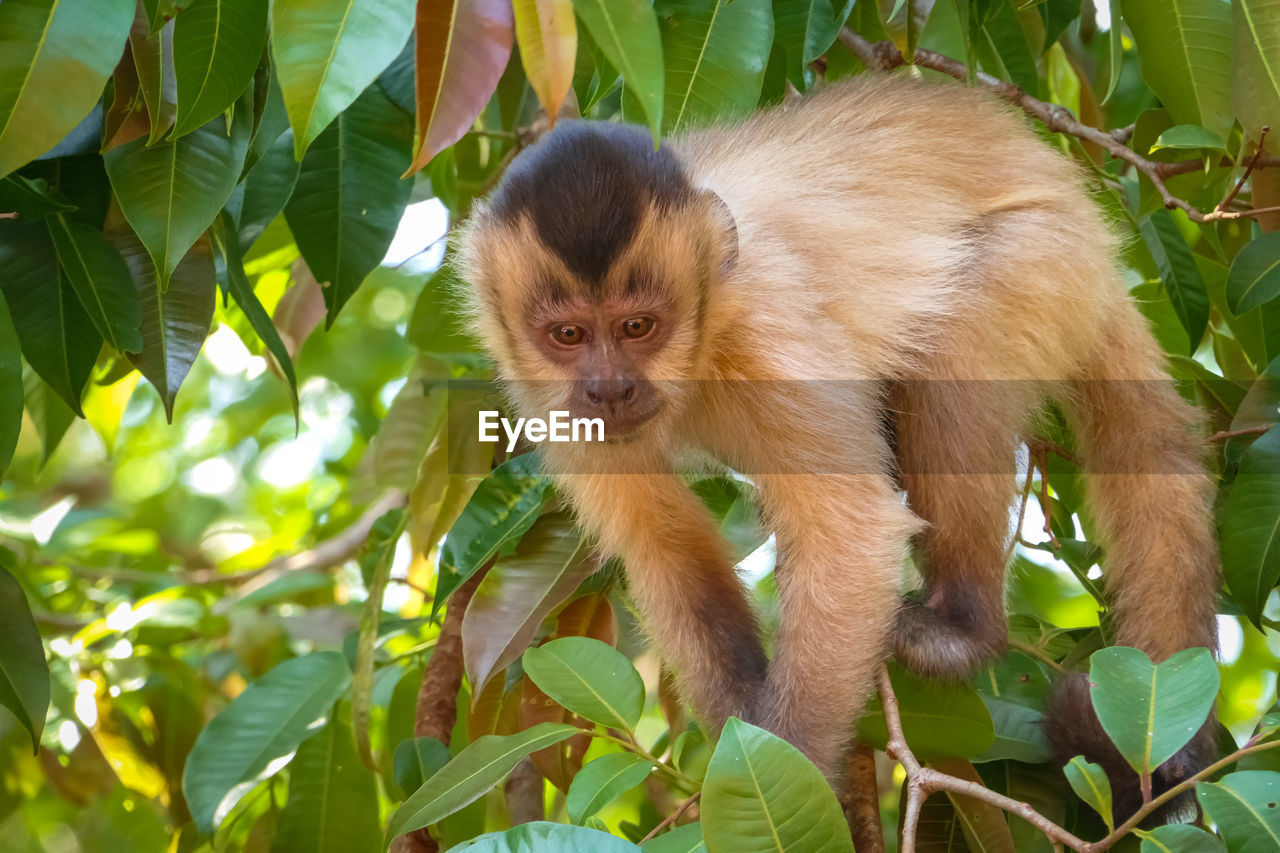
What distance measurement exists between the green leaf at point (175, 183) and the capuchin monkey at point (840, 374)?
783mm

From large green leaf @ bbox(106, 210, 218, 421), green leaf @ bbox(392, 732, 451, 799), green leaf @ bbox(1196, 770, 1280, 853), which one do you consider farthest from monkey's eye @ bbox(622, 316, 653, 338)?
green leaf @ bbox(1196, 770, 1280, 853)

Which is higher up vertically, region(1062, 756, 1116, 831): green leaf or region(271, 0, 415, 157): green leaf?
region(271, 0, 415, 157): green leaf

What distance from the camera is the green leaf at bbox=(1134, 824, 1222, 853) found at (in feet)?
5.49

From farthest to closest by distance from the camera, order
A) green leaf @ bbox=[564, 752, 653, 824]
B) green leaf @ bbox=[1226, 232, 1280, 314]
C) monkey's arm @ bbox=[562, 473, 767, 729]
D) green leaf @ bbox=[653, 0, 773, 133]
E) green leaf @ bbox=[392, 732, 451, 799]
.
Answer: monkey's arm @ bbox=[562, 473, 767, 729], green leaf @ bbox=[392, 732, 451, 799], green leaf @ bbox=[1226, 232, 1280, 314], green leaf @ bbox=[653, 0, 773, 133], green leaf @ bbox=[564, 752, 653, 824]

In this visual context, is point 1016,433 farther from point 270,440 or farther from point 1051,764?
point 270,440

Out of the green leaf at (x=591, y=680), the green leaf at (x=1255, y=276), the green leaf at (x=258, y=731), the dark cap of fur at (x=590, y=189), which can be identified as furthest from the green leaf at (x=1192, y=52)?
the green leaf at (x=258, y=731)

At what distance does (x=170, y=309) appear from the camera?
8.46 ft

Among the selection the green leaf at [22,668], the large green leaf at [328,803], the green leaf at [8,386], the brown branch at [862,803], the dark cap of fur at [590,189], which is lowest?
the large green leaf at [328,803]

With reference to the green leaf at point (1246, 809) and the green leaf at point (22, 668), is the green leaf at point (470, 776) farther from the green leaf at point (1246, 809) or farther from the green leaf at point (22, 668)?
the green leaf at point (1246, 809)

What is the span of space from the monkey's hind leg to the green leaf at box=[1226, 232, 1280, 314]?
662mm

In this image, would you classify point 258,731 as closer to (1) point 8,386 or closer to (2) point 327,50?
(1) point 8,386

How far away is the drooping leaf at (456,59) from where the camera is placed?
5.46 ft

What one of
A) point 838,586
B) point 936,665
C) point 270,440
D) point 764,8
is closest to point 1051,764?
point 936,665

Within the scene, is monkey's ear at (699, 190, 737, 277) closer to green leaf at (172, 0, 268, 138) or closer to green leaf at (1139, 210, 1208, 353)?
green leaf at (1139, 210, 1208, 353)
